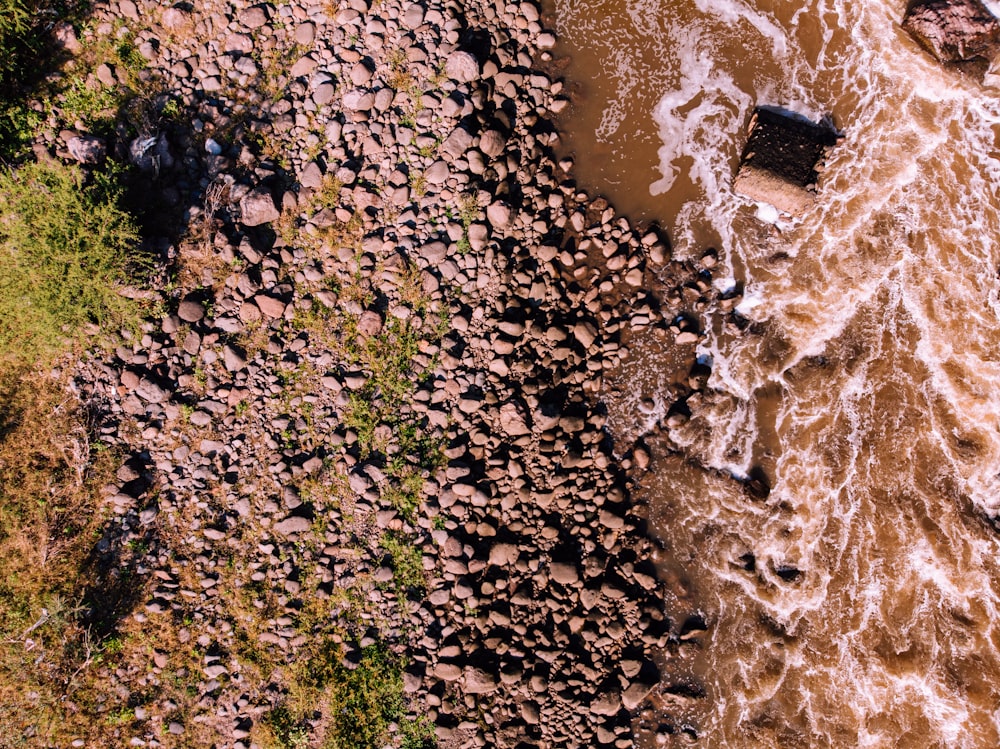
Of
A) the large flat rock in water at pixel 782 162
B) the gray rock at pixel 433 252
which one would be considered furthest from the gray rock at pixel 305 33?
the large flat rock in water at pixel 782 162

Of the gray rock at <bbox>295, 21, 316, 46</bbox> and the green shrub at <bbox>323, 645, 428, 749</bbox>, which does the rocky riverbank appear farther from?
the green shrub at <bbox>323, 645, 428, 749</bbox>

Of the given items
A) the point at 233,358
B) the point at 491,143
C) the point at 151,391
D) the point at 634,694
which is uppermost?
the point at 491,143

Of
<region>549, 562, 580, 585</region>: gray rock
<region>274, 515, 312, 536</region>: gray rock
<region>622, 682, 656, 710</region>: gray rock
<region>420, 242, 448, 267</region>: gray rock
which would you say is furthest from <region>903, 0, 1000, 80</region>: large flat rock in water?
<region>274, 515, 312, 536</region>: gray rock

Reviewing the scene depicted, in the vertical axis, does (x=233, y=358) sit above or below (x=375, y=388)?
below

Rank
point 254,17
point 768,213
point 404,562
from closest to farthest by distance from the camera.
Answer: point 404,562 < point 254,17 < point 768,213

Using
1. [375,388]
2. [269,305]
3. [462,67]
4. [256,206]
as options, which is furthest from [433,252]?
[462,67]

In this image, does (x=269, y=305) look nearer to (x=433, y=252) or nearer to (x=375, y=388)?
(x=375, y=388)

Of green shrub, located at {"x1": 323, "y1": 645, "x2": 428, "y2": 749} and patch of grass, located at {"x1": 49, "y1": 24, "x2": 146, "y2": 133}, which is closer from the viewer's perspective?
green shrub, located at {"x1": 323, "y1": 645, "x2": 428, "y2": 749}

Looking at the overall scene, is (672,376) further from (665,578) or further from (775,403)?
(665,578)
